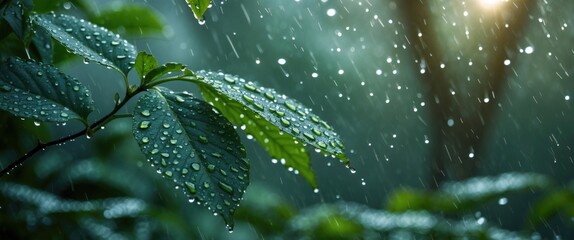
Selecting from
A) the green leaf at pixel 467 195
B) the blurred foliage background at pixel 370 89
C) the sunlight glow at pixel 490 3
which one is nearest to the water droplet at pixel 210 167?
the green leaf at pixel 467 195

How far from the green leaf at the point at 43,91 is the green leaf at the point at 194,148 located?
2.4 inches

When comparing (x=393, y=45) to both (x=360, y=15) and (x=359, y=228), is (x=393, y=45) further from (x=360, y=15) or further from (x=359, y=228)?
(x=359, y=228)

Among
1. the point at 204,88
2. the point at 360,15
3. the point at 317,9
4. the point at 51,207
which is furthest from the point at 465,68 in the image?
the point at 204,88

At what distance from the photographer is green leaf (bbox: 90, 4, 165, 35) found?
1006 millimetres

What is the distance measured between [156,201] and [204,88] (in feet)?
5.84

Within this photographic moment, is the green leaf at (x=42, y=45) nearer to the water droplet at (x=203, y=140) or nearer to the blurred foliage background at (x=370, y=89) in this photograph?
the water droplet at (x=203, y=140)

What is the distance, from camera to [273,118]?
0.45 metres

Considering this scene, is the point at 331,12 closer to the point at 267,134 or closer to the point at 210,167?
the point at 267,134

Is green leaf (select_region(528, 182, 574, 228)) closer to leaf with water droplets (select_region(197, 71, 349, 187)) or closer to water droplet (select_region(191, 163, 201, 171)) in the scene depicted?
leaf with water droplets (select_region(197, 71, 349, 187))

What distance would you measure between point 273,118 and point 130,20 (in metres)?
0.67

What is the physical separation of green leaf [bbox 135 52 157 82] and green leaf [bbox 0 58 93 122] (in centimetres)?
5

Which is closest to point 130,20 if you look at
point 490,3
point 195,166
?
point 195,166

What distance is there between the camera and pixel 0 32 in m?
0.55

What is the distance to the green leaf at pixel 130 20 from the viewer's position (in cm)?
101
